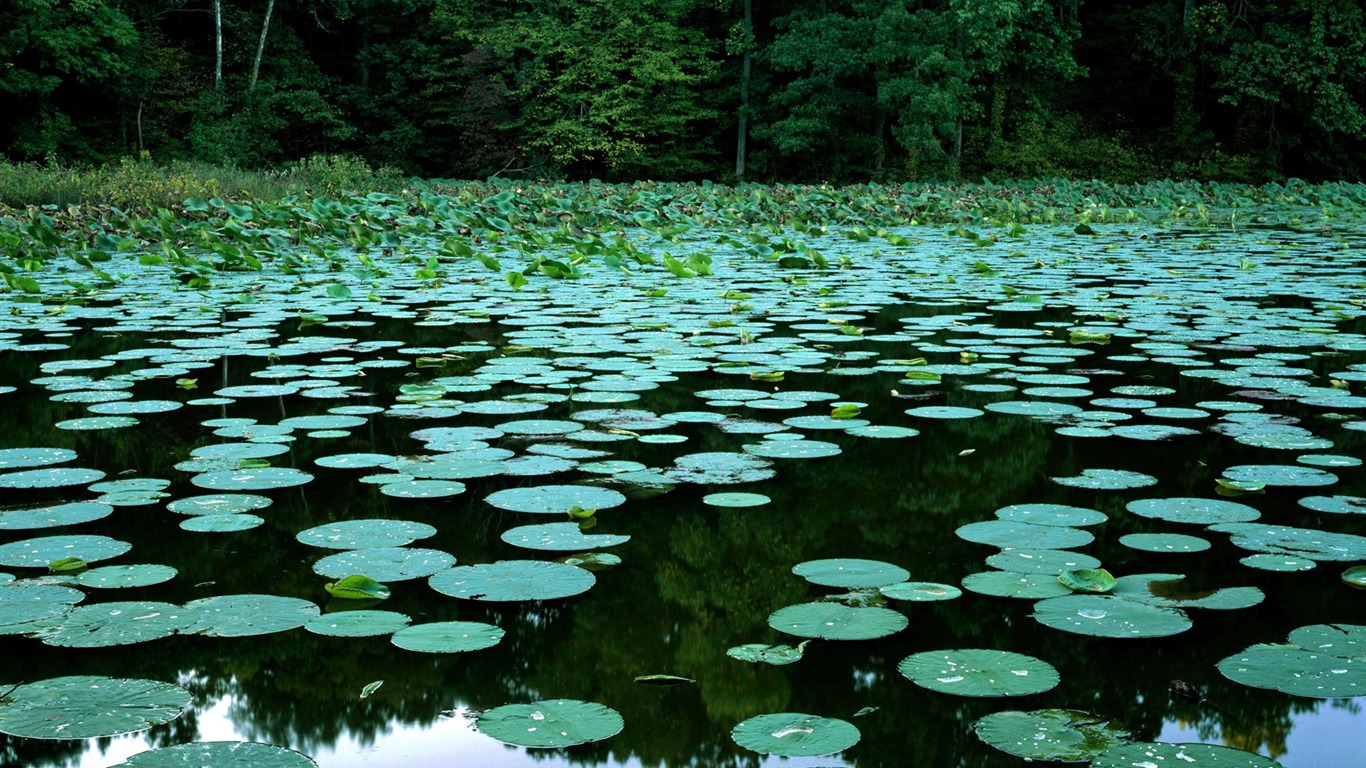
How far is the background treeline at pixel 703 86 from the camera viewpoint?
20797 millimetres

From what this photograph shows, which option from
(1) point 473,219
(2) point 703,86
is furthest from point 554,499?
(2) point 703,86

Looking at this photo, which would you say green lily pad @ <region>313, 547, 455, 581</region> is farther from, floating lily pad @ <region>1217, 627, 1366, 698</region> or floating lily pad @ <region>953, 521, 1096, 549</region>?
floating lily pad @ <region>1217, 627, 1366, 698</region>

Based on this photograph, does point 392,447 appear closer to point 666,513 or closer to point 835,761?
point 666,513

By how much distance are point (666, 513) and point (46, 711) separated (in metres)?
1.06

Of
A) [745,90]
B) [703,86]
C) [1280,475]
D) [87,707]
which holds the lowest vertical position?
[87,707]

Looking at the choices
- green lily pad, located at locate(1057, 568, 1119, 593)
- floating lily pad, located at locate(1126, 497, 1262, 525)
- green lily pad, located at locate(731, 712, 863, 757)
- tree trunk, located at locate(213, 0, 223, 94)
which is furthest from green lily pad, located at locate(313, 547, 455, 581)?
tree trunk, located at locate(213, 0, 223, 94)

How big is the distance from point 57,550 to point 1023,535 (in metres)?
1.49

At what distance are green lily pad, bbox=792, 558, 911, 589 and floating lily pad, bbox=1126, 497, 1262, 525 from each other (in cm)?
53

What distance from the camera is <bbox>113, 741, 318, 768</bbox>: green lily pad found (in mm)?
1166

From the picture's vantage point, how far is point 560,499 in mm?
2107

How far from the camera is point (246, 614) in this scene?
5.15 ft

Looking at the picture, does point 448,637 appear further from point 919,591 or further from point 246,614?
point 919,591

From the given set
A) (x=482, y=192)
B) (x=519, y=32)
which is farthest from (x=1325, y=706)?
(x=519, y=32)

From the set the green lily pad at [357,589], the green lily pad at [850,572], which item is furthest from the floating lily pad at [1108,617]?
the green lily pad at [357,589]
